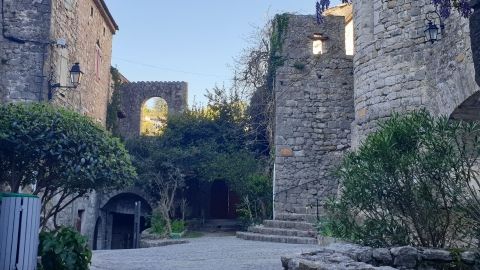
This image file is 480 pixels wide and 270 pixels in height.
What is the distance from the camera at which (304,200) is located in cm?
1231

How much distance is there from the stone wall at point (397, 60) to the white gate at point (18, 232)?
5857mm

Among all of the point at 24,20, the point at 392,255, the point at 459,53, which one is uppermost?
the point at 24,20

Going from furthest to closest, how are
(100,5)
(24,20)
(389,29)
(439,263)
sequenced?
(100,5)
(24,20)
(389,29)
(439,263)

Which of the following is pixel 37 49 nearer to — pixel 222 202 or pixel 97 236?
pixel 97 236

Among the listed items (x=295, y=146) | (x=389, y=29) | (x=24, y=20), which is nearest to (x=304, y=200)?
(x=295, y=146)

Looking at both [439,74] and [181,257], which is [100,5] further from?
[439,74]

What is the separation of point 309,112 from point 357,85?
9.95 ft

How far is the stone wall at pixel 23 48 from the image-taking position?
10984mm

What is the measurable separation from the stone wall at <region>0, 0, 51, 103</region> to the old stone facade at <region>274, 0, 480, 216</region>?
6189 mm

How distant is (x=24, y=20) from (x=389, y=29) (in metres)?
8.46

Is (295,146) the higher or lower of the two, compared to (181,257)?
higher

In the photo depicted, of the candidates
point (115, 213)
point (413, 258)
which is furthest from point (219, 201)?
point (413, 258)

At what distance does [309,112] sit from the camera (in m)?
12.7

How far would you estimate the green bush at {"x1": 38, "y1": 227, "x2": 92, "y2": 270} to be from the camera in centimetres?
509
